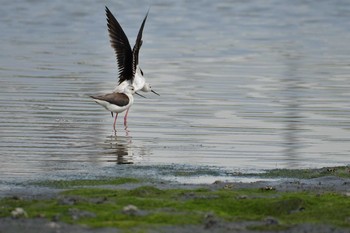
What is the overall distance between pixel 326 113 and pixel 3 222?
1077cm

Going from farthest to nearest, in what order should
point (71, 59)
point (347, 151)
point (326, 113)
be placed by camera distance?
1. point (71, 59)
2. point (326, 113)
3. point (347, 151)

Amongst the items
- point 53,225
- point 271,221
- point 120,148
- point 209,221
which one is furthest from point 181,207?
point 120,148

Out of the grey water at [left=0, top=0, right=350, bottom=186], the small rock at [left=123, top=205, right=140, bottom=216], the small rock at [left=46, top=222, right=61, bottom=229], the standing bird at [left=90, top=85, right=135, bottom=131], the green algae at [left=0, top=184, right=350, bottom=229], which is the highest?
the small rock at [left=46, top=222, right=61, bottom=229]

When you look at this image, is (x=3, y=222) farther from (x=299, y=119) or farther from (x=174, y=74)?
(x=174, y=74)

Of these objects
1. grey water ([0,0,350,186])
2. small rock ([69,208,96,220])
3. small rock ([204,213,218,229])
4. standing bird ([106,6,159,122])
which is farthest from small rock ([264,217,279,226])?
standing bird ([106,6,159,122])

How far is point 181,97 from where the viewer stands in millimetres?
21250

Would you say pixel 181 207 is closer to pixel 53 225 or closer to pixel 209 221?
pixel 209 221

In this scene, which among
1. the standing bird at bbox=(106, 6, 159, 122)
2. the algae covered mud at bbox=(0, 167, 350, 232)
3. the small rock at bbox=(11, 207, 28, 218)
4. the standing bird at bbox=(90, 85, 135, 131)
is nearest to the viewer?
the algae covered mud at bbox=(0, 167, 350, 232)

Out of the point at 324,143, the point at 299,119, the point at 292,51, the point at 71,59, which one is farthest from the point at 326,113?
the point at 292,51

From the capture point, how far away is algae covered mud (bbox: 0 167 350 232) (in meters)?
9.23

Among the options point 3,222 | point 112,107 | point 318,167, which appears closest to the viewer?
point 3,222

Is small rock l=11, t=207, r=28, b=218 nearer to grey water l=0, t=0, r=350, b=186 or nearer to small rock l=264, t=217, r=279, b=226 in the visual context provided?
small rock l=264, t=217, r=279, b=226

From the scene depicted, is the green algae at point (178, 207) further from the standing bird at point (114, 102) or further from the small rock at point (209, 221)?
the standing bird at point (114, 102)

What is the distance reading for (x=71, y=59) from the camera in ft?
92.2
